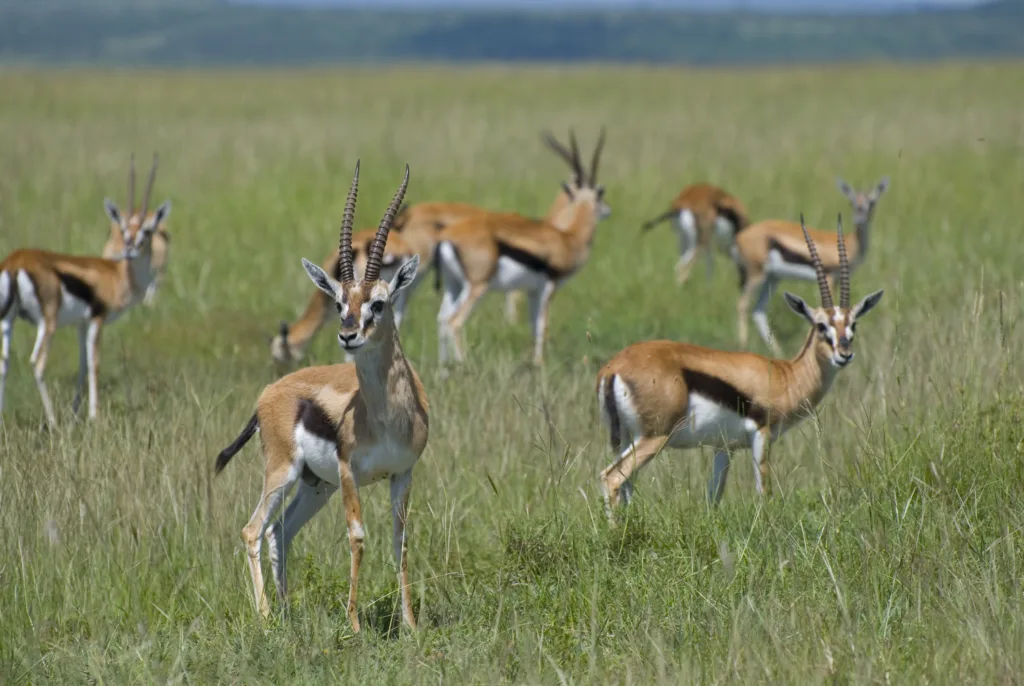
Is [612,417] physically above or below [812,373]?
below

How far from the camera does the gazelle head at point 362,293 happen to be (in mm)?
3859

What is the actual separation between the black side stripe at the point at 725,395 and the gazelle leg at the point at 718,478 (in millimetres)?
207

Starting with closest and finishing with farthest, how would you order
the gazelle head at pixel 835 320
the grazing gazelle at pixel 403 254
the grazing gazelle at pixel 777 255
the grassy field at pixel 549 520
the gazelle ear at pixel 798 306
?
1. the grassy field at pixel 549 520
2. the gazelle head at pixel 835 320
3. the gazelle ear at pixel 798 306
4. the grazing gazelle at pixel 403 254
5. the grazing gazelle at pixel 777 255

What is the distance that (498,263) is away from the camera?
9.37m

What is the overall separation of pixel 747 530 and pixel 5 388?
5.34 m

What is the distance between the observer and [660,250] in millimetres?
12719

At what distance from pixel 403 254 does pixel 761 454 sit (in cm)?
425

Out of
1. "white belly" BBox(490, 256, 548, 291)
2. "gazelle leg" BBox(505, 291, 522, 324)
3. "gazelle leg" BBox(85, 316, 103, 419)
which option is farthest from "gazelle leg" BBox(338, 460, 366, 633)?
"gazelle leg" BBox(505, 291, 522, 324)

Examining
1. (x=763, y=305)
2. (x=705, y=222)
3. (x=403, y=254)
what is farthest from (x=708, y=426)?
(x=705, y=222)

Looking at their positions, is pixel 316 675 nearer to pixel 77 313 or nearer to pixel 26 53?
pixel 77 313

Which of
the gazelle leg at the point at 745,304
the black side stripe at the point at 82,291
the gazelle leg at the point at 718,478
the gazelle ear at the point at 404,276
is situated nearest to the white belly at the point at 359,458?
the gazelle ear at the point at 404,276

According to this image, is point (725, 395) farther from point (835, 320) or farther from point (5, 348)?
point (5, 348)

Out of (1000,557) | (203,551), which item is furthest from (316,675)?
(1000,557)

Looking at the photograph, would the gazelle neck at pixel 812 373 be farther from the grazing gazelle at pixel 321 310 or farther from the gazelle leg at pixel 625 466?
the grazing gazelle at pixel 321 310
